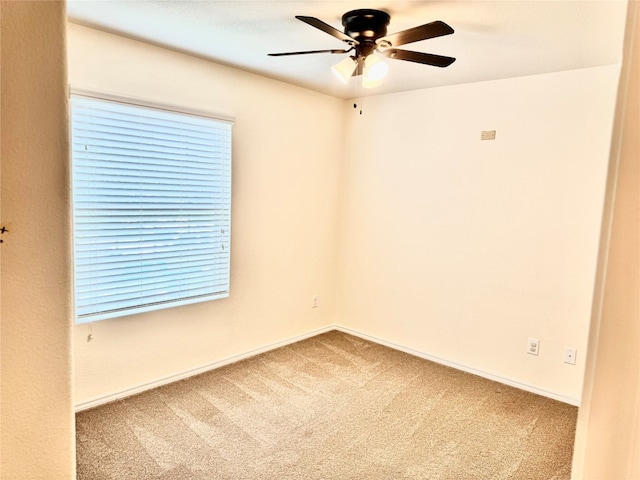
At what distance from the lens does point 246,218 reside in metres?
3.47

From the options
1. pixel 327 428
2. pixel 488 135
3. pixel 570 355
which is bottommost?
pixel 327 428

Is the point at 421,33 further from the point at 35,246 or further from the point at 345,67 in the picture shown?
the point at 35,246

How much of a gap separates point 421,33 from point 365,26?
0.33 m

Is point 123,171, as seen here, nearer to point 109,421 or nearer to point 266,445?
point 109,421

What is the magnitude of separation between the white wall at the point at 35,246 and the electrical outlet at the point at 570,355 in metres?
3.23

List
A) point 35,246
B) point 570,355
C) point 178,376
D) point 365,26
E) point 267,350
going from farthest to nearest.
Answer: point 267,350
point 178,376
point 570,355
point 365,26
point 35,246

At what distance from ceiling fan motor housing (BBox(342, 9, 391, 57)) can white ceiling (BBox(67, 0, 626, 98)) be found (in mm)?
44

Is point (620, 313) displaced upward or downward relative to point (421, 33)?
downward

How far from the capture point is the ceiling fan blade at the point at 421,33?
6.05 ft

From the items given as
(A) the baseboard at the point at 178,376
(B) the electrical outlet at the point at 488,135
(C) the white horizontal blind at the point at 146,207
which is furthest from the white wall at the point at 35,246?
(B) the electrical outlet at the point at 488,135

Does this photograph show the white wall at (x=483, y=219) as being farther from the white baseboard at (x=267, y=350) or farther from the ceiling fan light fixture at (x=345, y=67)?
the ceiling fan light fixture at (x=345, y=67)

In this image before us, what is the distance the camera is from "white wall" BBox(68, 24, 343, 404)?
2697 mm

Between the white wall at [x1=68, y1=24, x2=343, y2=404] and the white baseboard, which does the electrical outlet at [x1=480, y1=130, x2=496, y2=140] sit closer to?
the white wall at [x1=68, y1=24, x2=343, y2=404]

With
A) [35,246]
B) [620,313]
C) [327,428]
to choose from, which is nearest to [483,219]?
[327,428]
